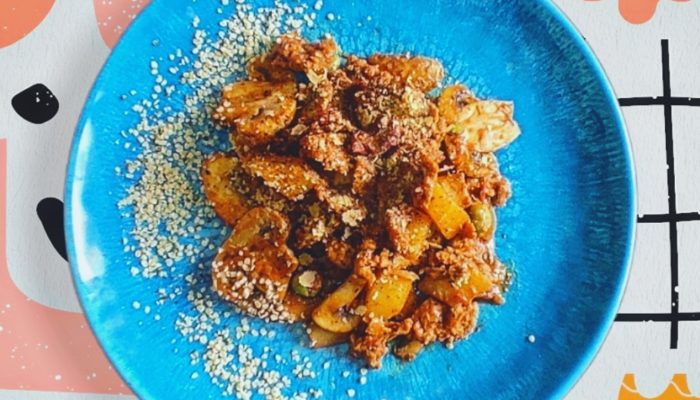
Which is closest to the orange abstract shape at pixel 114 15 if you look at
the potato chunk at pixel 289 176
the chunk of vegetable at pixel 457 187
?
the potato chunk at pixel 289 176

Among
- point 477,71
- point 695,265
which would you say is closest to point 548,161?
point 477,71

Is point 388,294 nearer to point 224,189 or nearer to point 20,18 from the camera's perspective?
point 224,189

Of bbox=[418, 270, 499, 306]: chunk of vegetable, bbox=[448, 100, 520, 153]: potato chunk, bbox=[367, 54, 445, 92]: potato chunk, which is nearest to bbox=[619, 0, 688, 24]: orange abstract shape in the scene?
bbox=[448, 100, 520, 153]: potato chunk

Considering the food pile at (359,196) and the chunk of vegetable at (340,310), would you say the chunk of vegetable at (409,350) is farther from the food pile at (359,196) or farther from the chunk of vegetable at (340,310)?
the chunk of vegetable at (340,310)

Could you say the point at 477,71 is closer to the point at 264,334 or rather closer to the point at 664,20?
the point at 664,20

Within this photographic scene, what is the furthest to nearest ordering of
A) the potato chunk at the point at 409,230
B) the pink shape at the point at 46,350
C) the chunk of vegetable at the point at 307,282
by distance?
the pink shape at the point at 46,350, the chunk of vegetable at the point at 307,282, the potato chunk at the point at 409,230

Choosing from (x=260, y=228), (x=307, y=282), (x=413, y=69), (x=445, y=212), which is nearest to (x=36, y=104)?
(x=260, y=228)

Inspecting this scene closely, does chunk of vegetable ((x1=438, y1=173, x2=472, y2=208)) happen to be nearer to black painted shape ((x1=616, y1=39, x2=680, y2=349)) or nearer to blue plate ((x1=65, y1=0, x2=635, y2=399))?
blue plate ((x1=65, y1=0, x2=635, y2=399))
